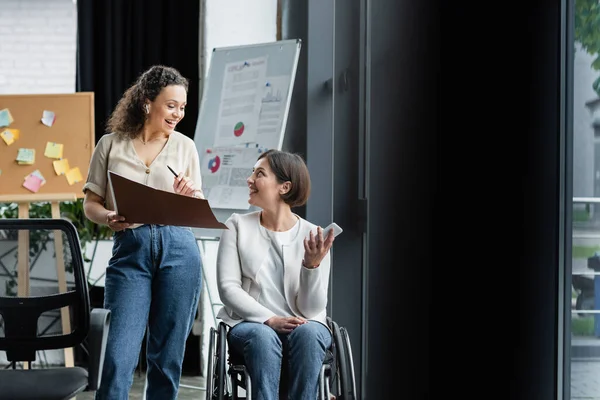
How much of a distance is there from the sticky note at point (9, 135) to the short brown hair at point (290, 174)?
1924 millimetres

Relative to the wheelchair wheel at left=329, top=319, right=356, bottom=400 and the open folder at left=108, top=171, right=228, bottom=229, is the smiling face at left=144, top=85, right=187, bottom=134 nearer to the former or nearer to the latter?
the open folder at left=108, top=171, right=228, bottom=229

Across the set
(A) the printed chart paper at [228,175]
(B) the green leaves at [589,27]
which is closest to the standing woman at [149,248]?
(A) the printed chart paper at [228,175]

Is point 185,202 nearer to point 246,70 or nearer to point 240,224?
point 240,224

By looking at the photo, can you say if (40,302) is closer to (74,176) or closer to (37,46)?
(74,176)

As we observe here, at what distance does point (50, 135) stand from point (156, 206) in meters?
1.91

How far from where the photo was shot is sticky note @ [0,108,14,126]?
3941 millimetres

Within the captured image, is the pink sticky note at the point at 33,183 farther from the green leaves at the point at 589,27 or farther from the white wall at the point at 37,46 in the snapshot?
the green leaves at the point at 589,27

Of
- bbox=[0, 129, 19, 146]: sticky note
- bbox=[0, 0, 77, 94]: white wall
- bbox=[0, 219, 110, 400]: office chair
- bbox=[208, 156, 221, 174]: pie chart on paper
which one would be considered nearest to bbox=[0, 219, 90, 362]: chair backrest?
bbox=[0, 219, 110, 400]: office chair

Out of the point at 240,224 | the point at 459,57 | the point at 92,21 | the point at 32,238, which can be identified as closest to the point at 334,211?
the point at 240,224

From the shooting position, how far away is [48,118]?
3971 millimetres

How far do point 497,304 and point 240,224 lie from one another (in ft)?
2.76

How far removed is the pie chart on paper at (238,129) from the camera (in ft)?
11.2

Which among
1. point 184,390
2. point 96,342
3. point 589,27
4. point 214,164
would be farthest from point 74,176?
point 589,27

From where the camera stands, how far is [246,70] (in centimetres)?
350
